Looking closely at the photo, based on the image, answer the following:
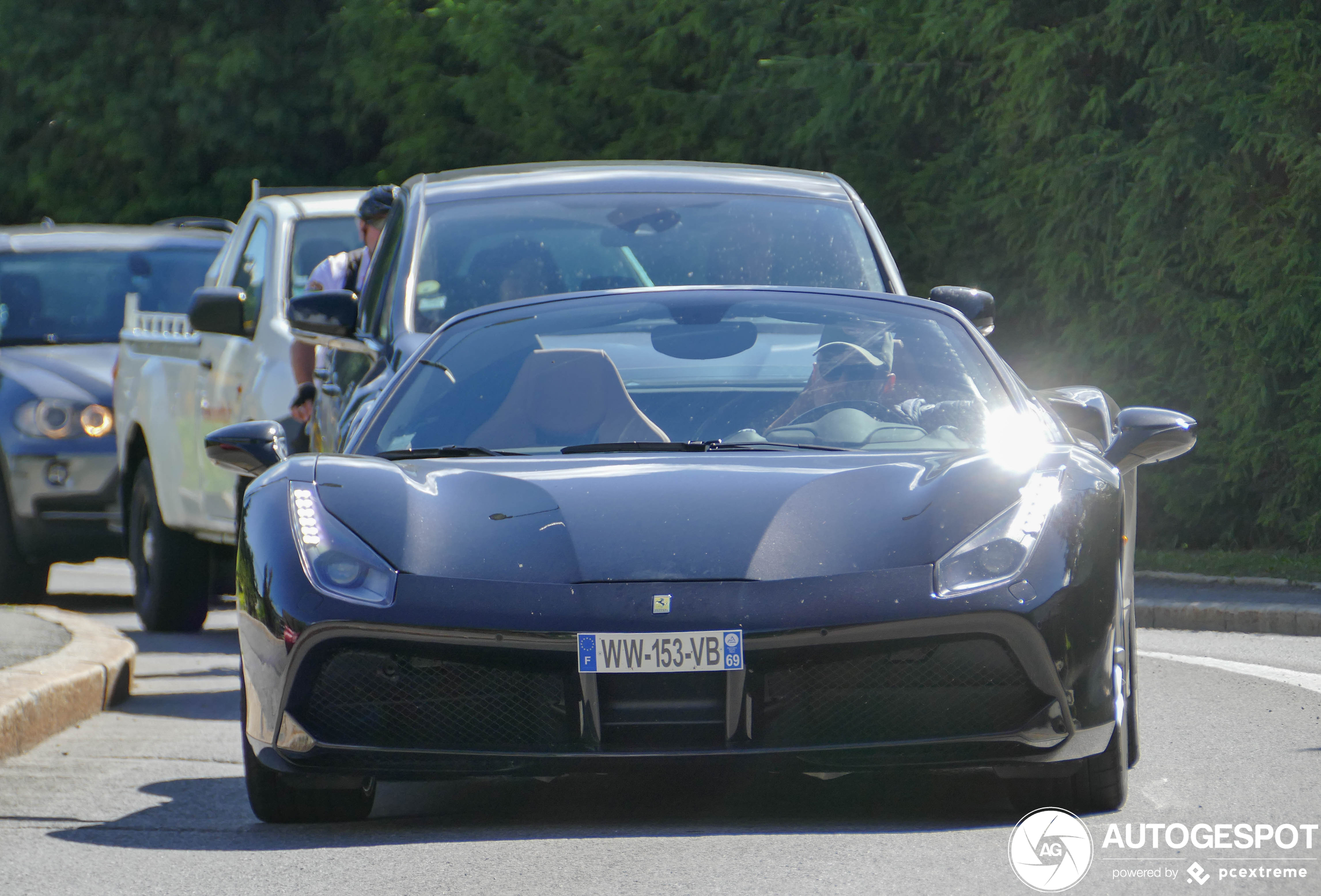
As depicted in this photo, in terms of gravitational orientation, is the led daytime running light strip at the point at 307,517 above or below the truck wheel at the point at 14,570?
above

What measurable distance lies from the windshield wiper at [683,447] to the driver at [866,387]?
0.67 feet

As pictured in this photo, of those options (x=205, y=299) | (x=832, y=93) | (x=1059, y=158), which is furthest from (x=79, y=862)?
(x=832, y=93)

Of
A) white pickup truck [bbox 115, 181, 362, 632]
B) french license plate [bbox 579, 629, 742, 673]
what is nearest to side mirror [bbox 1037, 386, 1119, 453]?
french license plate [bbox 579, 629, 742, 673]

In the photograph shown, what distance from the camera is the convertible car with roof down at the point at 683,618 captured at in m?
4.72

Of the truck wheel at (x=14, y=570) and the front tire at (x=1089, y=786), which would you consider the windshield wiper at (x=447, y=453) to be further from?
the truck wheel at (x=14, y=570)

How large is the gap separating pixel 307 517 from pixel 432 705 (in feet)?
1.88

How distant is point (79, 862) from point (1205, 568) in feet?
34.0

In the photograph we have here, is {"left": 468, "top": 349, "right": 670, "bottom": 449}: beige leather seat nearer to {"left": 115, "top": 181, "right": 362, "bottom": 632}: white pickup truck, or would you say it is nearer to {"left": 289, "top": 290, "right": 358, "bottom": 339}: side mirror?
{"left": 289, "top": 290, "right": 358, "bottom": 339}: side mirror

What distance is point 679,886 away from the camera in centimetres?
435

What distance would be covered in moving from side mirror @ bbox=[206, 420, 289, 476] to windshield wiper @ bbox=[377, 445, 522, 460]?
40 centimetres

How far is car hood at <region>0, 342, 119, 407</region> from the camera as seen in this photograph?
13.0 meters

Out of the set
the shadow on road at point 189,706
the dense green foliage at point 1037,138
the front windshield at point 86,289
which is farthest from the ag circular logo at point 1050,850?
the dense green foliage at point 1037,138

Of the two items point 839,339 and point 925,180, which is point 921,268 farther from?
point 839,339

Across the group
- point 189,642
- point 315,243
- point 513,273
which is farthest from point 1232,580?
point 513,273
